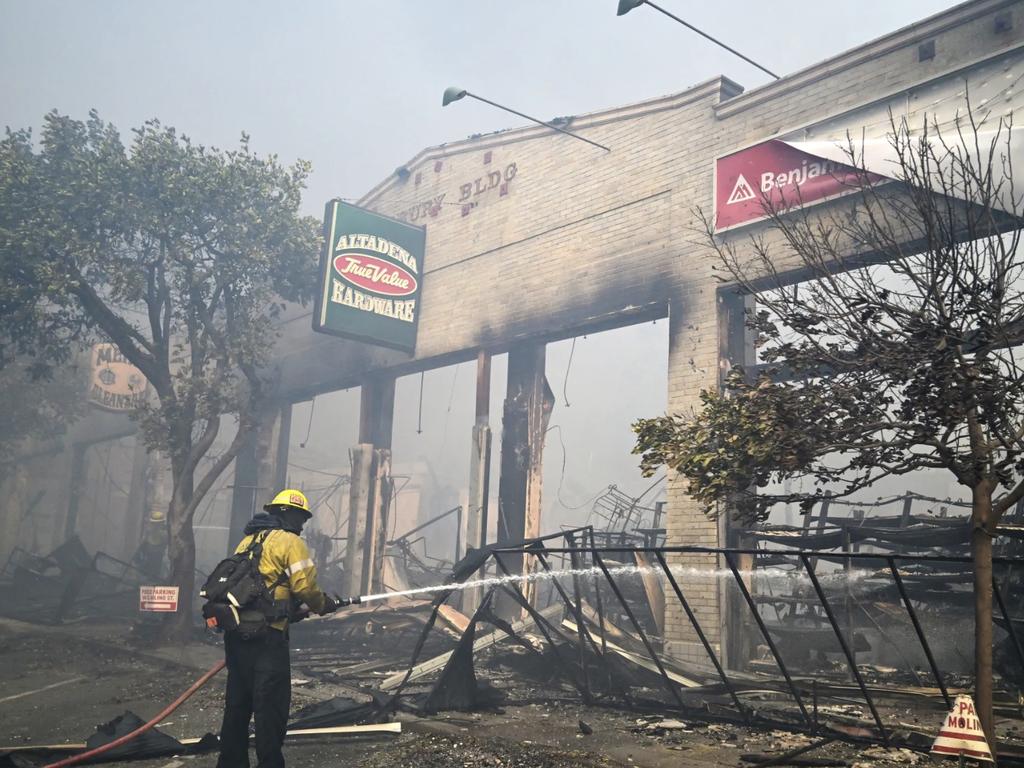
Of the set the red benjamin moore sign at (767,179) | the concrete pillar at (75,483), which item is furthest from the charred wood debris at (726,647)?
the concrete pillar at (75,483)

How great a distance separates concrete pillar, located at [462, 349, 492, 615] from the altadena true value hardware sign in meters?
2.78

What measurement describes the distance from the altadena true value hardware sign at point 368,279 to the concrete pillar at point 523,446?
3114mm

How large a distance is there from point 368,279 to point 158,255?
14.7 feet

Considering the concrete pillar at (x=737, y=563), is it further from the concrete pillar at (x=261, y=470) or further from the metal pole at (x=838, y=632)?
the concrete pillar at (x=261, y=470)

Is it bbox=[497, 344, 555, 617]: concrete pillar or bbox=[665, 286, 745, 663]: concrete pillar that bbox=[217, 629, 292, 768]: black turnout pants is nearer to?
bbox=[665, 286, 745, 663]: concrete pillar

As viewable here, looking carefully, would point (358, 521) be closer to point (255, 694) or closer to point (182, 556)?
point (182, 556)

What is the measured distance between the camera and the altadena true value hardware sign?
17094mm

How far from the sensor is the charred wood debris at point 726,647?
7.62 meters

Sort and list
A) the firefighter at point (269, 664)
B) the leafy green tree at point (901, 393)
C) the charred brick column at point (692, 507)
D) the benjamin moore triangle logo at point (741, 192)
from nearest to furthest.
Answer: the leafy green tree at point (901, 393), the firefighter at point (269, 664), the charred brick column at point (692, 507), the benjamin moore triangle logo at point (741, 192)

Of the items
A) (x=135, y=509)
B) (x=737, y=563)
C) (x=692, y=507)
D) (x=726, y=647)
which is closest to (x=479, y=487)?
(x=692, y=507)

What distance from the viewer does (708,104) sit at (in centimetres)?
1310

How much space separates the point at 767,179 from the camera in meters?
11.7

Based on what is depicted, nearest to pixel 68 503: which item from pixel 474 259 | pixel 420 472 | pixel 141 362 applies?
pixel 420 472

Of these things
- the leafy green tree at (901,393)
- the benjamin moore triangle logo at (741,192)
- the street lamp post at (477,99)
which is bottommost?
the leafy green tree at (901,393)
